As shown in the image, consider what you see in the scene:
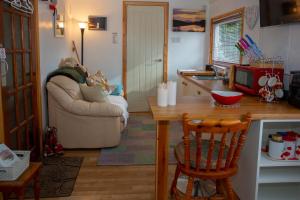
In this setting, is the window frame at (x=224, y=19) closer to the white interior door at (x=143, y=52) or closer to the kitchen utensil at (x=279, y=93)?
the white interior door at (x=143, y=52)

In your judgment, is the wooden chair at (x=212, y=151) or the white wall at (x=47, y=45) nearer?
the wooden chair at (x=212, y=151)

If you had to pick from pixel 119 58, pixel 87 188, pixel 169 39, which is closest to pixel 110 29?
pixel 119 58

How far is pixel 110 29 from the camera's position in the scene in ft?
18.5

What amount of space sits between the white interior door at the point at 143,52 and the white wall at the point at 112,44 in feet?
0.60

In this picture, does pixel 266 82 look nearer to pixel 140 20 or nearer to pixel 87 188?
pixel 87 188

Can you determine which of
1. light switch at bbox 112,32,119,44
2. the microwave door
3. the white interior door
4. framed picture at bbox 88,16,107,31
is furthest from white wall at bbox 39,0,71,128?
the microwave door

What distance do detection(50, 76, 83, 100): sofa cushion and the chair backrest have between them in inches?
83.6

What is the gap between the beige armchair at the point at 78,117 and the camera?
3.68 m

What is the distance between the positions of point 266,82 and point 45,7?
8.91 feet

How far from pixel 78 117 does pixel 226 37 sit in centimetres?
271

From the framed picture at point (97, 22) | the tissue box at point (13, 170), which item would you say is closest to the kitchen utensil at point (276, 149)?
the tissue box at point (13, 170)

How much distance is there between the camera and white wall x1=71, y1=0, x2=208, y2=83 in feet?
18.2

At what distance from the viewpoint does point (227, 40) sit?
492cm

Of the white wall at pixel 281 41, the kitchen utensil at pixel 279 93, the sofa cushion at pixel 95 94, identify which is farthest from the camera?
the sofa cushion at pixel 95 94
